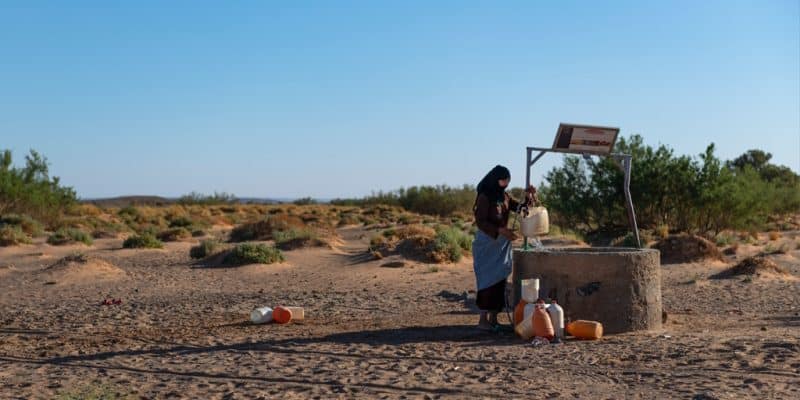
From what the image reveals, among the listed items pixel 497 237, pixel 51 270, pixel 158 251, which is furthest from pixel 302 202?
pixel 497 237

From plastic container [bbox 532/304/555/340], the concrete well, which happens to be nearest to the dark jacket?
the concrete well

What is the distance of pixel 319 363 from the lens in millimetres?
8352

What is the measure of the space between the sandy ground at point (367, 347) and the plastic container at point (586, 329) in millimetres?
130

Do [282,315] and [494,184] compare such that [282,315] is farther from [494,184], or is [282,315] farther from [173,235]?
[173,235]

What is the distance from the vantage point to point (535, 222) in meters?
9.78

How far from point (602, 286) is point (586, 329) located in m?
0.61

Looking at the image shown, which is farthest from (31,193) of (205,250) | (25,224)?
(205,250)

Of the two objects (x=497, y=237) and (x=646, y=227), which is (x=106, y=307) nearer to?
(x=497, y=237)

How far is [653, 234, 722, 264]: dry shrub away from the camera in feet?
61.5

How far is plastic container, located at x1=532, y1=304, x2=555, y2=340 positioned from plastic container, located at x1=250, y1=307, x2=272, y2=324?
356 centimetres

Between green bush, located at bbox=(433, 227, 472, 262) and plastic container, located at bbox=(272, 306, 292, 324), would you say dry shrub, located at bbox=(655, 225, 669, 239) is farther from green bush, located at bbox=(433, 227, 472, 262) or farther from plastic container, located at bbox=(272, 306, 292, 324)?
plastic container, located at bbox=(272, 306, 292, 324)

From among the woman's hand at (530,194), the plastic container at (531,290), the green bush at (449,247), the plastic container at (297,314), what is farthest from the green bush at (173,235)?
the plastic container at (531,290)

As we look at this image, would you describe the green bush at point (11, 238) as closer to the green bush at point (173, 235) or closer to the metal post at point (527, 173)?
the green bush at point (173, 235)

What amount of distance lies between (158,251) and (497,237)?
1655 centimetres
